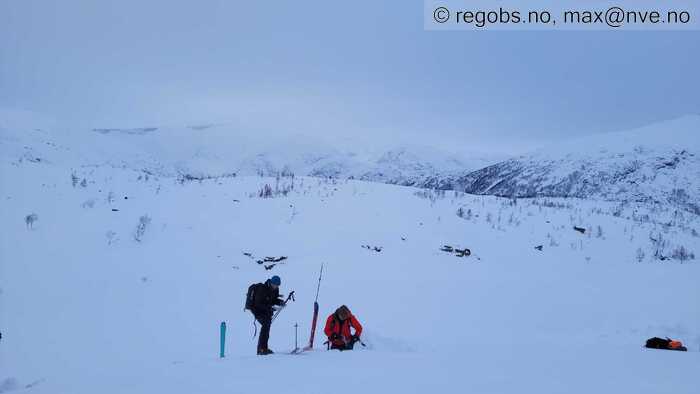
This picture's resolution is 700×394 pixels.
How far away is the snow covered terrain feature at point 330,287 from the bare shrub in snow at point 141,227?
0.21 ft

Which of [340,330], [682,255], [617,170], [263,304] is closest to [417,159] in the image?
[617,170]

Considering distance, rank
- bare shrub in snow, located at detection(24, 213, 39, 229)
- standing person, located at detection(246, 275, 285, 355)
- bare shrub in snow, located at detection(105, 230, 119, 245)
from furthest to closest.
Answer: bare shrub in snow, located at detection(24, 213, 39, 229)
bare shrub in snow, located at detection(105, 230, 119, 245)
standing person, located at detection(246, 275, 285, 355)

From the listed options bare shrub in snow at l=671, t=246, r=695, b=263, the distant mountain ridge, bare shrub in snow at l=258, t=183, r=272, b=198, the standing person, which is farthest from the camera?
the distant mountain ridge

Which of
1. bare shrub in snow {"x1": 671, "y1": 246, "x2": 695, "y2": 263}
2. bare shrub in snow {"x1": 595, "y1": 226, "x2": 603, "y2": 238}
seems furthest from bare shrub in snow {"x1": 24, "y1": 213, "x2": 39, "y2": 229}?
bare shrub in snow {"x1": 671, "y1": 246, "x2": 695, "y2": 263}

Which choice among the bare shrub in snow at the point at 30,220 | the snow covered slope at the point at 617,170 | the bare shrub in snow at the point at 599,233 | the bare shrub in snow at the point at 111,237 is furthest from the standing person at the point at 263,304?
the snow covered slope at the point at 617,170

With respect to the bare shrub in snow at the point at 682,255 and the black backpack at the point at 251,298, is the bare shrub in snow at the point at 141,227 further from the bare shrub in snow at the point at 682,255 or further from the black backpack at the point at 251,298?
the bare shrub in snow at the point at 682,255

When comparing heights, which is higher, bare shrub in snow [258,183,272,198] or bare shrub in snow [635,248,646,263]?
bare shrub in snow [258,183,272,198]

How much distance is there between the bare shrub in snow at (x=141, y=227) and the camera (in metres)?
14.1

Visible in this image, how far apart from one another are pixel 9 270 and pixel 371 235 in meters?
9.94

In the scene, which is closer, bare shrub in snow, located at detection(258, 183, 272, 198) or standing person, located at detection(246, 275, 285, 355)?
standing person, located at detection(246, 275, 285, 355)

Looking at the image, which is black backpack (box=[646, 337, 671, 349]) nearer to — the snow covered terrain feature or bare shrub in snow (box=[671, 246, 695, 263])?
the snow covered terrain feature

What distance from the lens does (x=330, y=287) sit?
1252 cm

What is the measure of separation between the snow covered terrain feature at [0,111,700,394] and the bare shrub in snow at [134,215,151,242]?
6 centimetres

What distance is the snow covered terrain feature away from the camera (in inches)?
241
